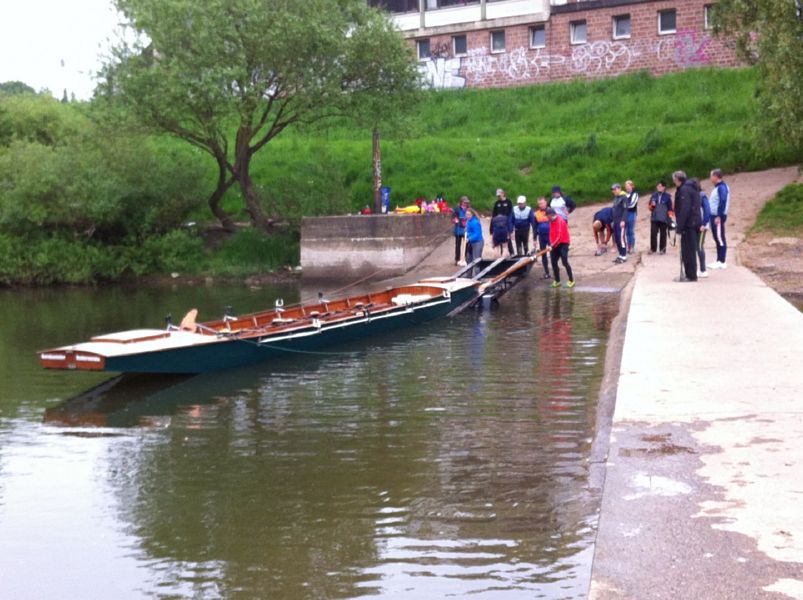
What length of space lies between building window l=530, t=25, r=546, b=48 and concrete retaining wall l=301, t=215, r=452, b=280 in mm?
20638

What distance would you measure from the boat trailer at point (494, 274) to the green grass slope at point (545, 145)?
844 centimetres

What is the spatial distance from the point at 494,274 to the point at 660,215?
13.8 ft

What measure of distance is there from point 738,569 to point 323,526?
398cm

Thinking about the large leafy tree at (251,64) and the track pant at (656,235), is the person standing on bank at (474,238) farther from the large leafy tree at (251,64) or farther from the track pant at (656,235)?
the large leafy tree at (251,64)

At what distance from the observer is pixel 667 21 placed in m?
47.6

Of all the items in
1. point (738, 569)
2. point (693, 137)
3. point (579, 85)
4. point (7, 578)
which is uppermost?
point (579, 85)

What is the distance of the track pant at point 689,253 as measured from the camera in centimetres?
2080

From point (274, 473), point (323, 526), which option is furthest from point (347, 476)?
point (323, 526)

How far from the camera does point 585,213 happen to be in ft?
115

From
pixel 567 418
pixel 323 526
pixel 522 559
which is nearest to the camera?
pixel 522 559

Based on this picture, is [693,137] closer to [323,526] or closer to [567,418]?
[567,418]

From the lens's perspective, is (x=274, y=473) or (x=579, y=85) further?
(x=579, y=85)

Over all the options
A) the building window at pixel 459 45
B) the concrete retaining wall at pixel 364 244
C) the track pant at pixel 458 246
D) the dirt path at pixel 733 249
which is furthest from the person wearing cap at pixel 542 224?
the building window at pixel 459 45

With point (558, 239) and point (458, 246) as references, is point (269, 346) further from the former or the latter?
point (458, 246)
